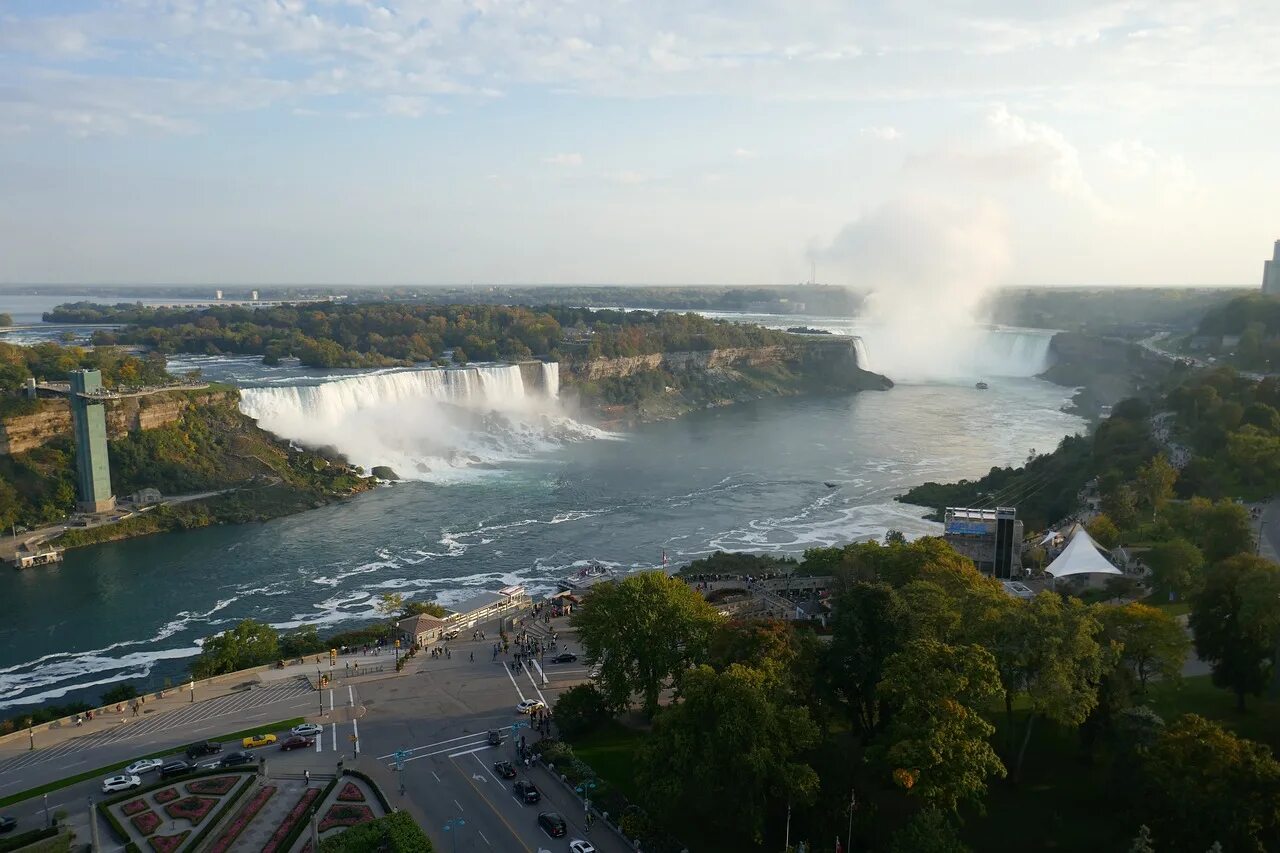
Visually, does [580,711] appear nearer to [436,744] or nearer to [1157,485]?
[436,744]

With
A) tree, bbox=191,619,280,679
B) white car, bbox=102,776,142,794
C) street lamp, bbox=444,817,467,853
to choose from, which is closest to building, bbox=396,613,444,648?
tree, bbox=191,619,280,679

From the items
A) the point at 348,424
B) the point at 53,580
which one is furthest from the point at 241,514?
the point at 348,424

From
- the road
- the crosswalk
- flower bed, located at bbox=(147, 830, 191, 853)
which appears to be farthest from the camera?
the crosswalk

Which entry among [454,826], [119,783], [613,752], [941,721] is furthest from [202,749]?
[941,721]

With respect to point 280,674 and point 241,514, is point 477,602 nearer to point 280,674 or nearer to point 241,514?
point 280,674

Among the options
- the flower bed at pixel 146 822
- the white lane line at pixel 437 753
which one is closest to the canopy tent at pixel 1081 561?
the white lane line at pixel 437 753

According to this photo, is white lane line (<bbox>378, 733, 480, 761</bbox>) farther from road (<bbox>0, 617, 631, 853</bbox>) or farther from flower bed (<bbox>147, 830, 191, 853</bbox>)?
flower bed (<bbox>147, 830, 191, 853</bbox>)

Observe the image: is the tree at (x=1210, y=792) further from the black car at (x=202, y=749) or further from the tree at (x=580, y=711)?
the black car at (x=202, y=749)
